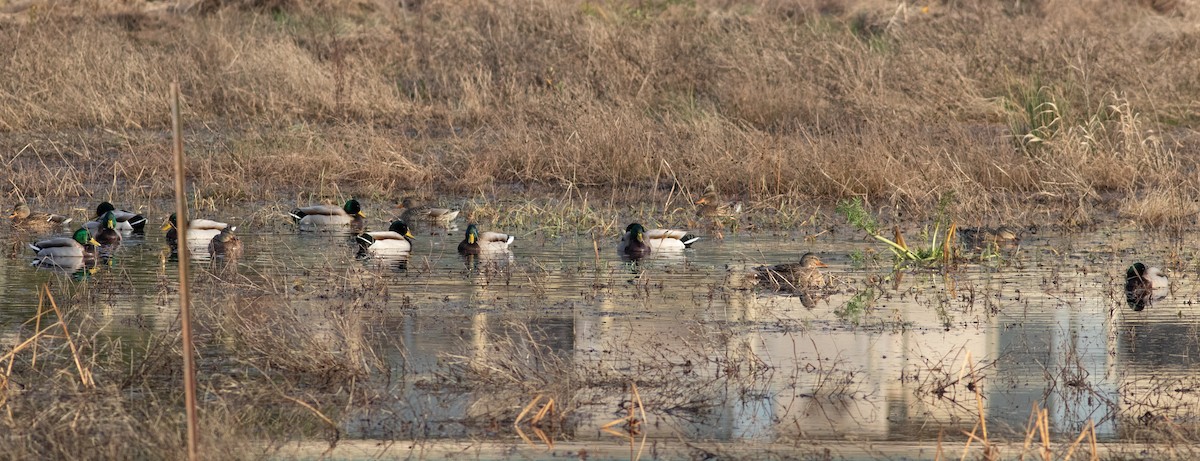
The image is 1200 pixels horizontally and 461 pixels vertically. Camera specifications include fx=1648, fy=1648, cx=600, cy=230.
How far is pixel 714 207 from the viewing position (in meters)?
14.1

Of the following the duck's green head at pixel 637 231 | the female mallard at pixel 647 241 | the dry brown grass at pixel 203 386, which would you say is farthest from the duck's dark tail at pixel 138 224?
the dry brown grass at pixel 203 386

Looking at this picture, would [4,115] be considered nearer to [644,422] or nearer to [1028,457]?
[644,422]

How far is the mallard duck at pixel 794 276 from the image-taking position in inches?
408

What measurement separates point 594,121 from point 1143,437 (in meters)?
9.86

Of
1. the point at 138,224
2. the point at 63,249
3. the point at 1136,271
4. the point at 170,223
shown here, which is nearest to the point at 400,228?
the point at 170,223

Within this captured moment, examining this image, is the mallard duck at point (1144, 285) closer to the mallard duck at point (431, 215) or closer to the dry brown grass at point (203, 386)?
the dry brown grass at point (203, 386)

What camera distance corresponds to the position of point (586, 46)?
20.5 m

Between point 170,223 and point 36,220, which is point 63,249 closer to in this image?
point 170,223

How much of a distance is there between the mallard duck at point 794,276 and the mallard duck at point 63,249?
5.00 metres

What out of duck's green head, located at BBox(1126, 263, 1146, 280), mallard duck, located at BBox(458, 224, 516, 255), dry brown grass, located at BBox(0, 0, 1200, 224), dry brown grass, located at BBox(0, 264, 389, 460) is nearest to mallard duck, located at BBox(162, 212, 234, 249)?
mallard duck, located at BBox(458, 224, 516, 255)

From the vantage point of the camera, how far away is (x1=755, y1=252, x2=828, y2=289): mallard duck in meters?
10.4

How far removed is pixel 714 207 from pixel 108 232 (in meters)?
4.97

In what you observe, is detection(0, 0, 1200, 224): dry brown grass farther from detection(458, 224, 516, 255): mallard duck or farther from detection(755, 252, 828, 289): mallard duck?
detection(755, 252, 828, 289): mallard duck

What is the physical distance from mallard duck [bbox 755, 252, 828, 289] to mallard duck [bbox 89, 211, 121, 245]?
17.1ft
